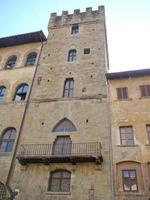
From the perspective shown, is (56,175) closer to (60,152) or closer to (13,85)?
(60,152)

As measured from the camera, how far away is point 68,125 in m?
14.4

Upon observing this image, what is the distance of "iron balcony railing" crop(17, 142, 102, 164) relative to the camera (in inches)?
462

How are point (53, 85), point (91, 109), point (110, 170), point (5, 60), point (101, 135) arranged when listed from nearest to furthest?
1. point (110, 170)
2. point (101, 135)
3. point (91, 109)
4. point (53, 85)
5. point (5, 60)

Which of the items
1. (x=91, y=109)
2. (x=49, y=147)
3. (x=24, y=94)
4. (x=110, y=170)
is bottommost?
(x=110, y=170)

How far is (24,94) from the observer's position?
17.0 meters

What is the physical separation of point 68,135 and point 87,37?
10.7 meters

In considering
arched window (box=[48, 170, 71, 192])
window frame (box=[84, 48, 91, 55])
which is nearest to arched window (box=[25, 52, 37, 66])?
window frame (box=[84, 48, 91, 55])

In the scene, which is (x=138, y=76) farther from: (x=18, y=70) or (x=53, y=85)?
(x=18, y=70)

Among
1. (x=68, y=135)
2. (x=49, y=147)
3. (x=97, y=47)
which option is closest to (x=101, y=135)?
(x=68, y=135)

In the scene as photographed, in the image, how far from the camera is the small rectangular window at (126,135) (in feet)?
41.2

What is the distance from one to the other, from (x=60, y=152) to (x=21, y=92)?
6.58m

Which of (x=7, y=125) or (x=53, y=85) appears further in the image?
(x=53, y=85)

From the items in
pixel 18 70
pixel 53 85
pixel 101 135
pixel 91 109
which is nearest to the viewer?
pixel 101 135

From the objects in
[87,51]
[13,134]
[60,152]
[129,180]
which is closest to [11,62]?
[87,51]
